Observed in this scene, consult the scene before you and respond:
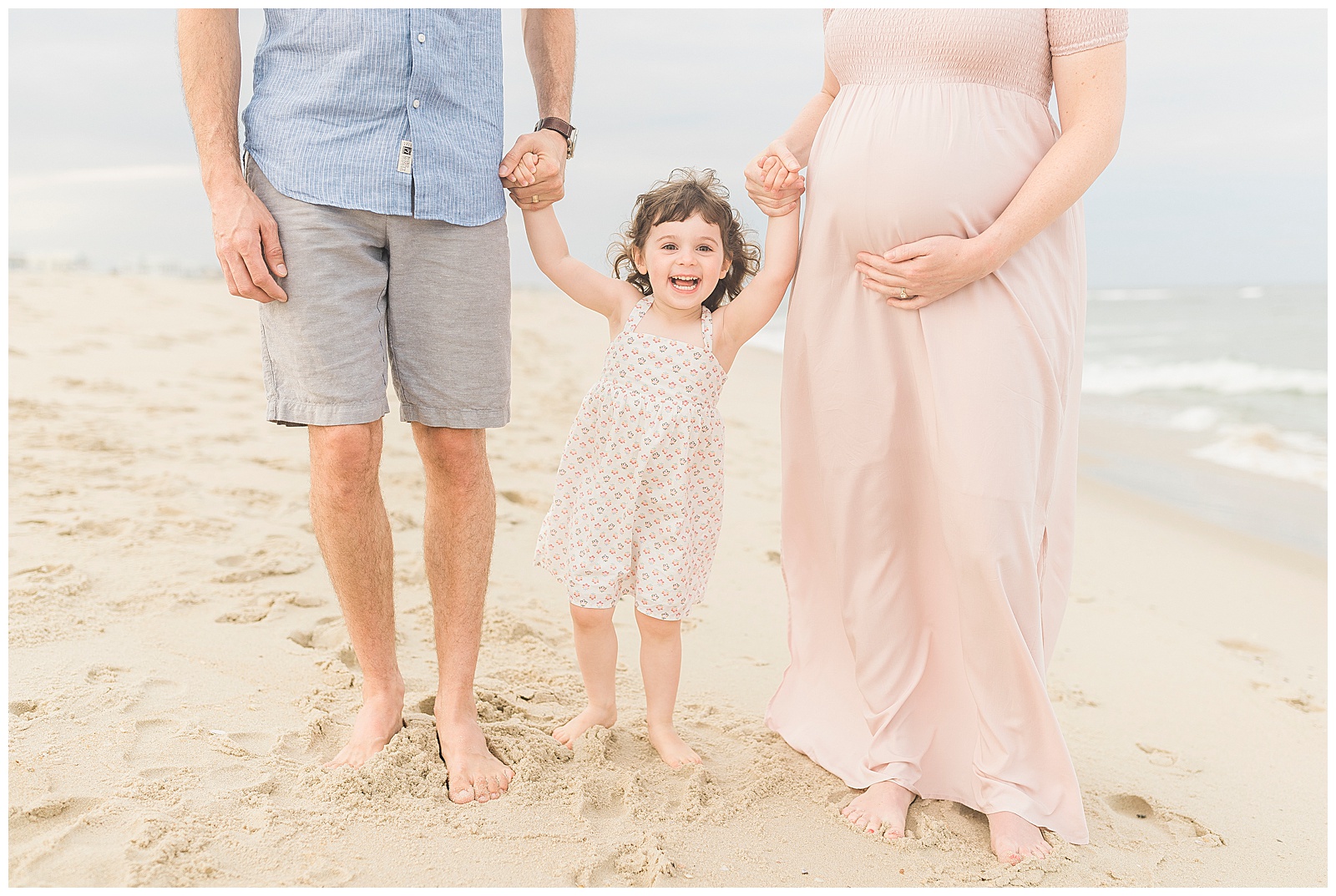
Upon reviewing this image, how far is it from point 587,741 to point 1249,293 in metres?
36.2

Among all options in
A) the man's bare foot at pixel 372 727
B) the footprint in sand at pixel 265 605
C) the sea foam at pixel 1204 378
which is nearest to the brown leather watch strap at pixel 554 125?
the man's bare foot at pixel 372 727

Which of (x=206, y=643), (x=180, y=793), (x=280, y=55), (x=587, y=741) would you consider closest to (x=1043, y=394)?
(x=587, y=741)

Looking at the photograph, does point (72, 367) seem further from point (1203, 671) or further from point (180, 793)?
point (1203, 671)

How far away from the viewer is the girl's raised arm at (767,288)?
2287 millimetres

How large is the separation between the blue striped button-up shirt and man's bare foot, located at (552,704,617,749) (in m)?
1.23

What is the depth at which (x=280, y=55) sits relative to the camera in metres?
2.11

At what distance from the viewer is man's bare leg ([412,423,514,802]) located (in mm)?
2328

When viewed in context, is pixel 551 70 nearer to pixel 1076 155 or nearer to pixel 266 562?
pixel 1076 155

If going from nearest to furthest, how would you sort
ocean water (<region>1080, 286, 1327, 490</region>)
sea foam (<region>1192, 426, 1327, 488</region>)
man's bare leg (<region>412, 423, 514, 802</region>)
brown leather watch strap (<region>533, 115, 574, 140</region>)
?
man's bare leg (<region>412, 423, 514, 802</region>), brown leather watch strap (<region>533, 115, 574, 140</region>), sea foam (<region>1192, 426, 1327, 488</region>), ocean water (<region>1080, 286, 1327, 490</region>)

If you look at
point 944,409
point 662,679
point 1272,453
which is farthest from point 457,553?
point 1272,453

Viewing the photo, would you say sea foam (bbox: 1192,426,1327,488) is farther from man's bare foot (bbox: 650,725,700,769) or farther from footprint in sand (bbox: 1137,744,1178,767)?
man's bare foot (bbox: 650,725,700,769)

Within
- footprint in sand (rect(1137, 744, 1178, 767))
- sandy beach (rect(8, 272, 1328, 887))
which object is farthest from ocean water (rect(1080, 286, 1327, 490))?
footprint in sand (rect(1137, 744, 1178, 767))

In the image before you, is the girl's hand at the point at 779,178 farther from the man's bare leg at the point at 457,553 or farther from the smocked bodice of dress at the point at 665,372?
the man's bare leg at the point at 457,553

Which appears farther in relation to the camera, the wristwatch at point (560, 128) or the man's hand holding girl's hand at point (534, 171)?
the wristwatch at point (560, 128)
